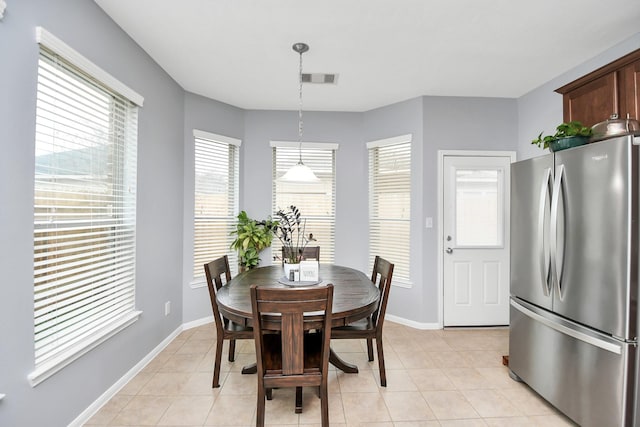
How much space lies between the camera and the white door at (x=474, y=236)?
377cm

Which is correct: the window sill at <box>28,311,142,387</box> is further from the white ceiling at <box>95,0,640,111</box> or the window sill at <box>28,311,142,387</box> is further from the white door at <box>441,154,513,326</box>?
the white door at <box>441,154,513,326</box>

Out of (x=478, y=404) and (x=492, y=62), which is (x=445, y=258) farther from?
(x=492, y=62)

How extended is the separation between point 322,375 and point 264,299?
57 cm

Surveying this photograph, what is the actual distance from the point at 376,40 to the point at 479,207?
2.31 m

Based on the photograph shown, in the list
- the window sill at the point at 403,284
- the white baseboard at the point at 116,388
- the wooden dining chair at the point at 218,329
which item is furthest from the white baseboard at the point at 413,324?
the white baseboard at the point at 116,388

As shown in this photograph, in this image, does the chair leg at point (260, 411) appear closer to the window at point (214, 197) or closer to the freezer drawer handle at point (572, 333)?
the freezer drawer handle at point (572, 333)

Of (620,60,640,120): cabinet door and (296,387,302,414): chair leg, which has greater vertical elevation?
(620,60,640,120): cabinet door

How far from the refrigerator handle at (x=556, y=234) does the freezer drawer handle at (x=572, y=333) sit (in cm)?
19

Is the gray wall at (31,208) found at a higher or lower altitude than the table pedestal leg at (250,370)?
higher

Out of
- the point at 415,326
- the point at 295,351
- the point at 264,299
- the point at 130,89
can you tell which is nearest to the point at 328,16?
the point at 130,89

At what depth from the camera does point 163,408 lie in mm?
2184

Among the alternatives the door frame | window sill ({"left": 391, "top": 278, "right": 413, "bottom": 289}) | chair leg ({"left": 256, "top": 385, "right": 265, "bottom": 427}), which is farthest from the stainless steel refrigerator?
chair leg ({"left": 256, "top": 385, "right": 265, "bottom": 427})

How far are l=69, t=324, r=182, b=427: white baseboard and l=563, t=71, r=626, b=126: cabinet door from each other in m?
4.24

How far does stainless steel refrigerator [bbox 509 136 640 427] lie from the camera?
168 centimetres
